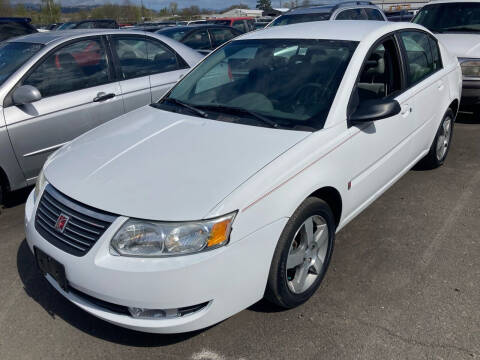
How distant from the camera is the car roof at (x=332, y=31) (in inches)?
132

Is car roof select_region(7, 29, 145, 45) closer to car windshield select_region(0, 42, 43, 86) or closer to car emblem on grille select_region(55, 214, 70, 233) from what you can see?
car windshield select_region(0, 42, 43, 86)

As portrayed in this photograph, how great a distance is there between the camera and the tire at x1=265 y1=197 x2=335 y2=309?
2441 millimetres

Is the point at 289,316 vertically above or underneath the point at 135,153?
underneath

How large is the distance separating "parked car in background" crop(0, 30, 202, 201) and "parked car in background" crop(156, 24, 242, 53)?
3769mm

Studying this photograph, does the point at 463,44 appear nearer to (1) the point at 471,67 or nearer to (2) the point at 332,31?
(1) the point at 471,67

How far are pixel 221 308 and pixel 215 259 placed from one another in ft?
0.98

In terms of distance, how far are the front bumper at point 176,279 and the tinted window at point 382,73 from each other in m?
1.67

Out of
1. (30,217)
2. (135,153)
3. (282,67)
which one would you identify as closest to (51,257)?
(30,217)

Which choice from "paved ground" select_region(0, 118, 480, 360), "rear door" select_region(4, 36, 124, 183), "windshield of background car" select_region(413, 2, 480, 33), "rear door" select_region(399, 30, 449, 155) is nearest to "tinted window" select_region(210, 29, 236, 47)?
"windshield of background car" select_region(413, 2, 480, 33)

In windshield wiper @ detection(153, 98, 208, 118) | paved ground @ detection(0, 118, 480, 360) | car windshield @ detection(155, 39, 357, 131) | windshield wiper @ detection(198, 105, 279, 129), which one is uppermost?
car windshield @ detection(155, 39, 357, 131)

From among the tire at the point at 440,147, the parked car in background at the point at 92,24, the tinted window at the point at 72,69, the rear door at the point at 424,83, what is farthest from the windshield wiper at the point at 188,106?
the parked car in background at the point at 92,24

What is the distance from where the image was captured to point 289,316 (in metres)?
2.70

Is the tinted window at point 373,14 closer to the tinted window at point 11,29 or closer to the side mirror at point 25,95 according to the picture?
the tinted window at point 11,29

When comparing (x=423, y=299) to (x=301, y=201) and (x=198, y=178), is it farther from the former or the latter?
(x=198, y=178)
